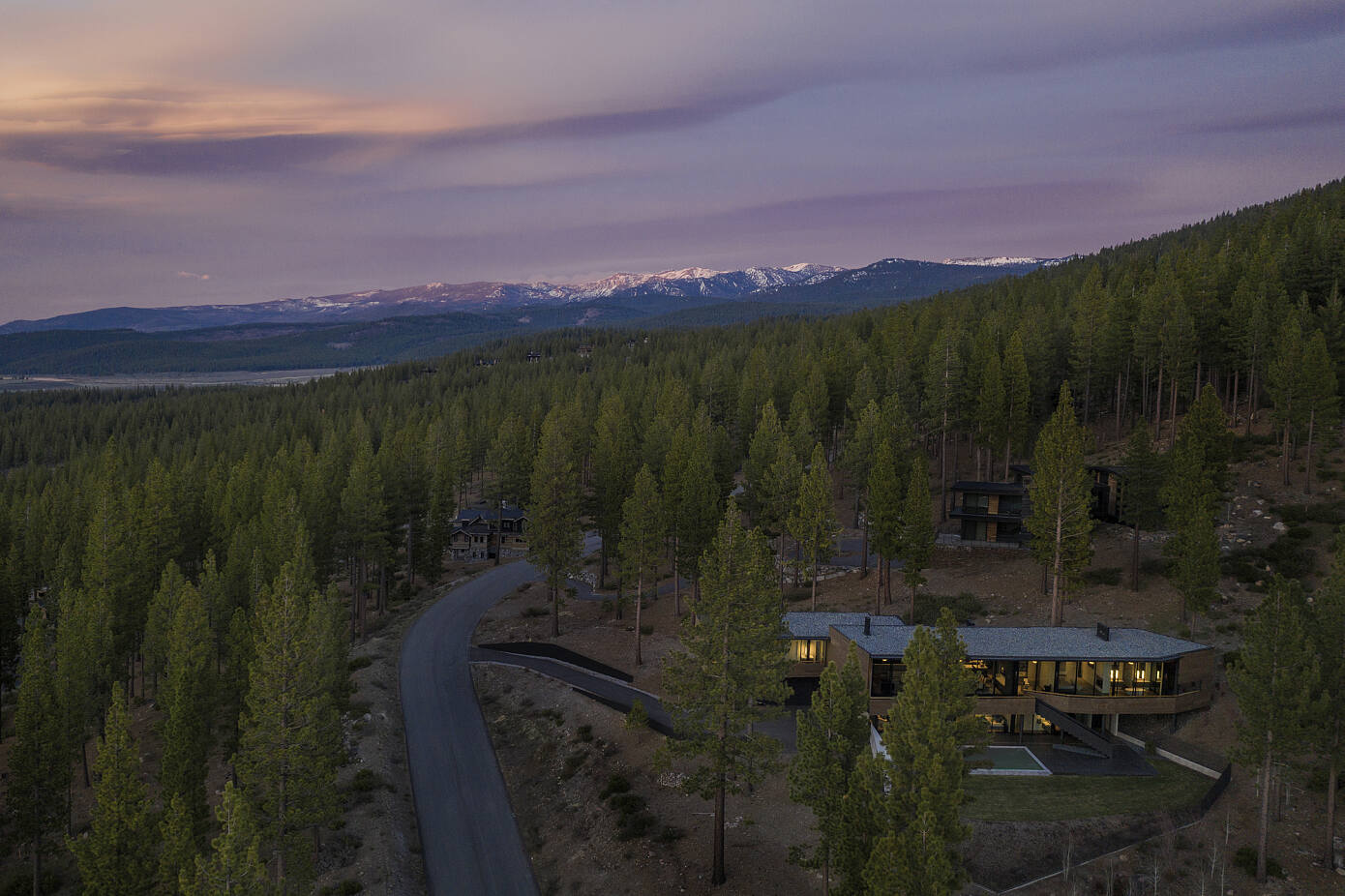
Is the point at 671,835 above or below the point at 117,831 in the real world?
below

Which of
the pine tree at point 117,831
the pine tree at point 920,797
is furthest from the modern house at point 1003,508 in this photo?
the pine tree at point 117,831

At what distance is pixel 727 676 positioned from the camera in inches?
1252

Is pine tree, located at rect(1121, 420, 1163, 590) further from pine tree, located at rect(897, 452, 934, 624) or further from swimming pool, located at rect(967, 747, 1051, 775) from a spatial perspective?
swimming pool, located at rect(967, 747, 1051, 775)

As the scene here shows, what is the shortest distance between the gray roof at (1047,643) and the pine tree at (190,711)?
109 ft

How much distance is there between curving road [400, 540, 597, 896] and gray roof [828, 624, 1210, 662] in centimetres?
2165

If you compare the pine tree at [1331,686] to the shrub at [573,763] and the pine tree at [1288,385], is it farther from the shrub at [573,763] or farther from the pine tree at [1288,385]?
the pine tree at [1288,385]

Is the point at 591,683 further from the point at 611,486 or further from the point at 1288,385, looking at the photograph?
the point at 1288,385

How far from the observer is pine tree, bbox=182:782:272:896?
20297mm

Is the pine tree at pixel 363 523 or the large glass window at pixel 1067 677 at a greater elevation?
the pine tree at pixel 363 523

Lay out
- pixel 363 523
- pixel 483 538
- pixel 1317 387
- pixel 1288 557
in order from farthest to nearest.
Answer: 1. pixel 483 538
2. pixel 363 523
3. pixel 1317 387
4. pixel 1288 557

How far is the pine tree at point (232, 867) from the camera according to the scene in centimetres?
2030

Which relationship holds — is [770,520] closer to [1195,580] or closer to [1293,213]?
[1195,580]

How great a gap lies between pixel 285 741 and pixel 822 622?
31.6 m

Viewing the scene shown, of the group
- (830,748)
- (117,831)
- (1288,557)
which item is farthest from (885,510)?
(117,831)
